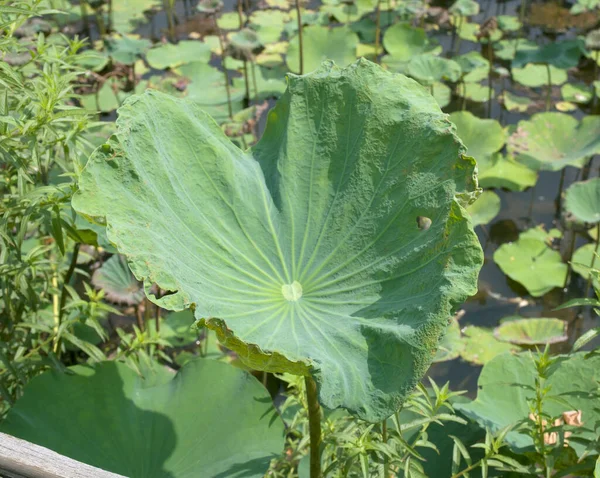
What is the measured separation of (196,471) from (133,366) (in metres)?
0.47

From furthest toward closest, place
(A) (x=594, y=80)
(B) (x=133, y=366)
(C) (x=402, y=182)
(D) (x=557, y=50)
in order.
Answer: (A) (x=594, y=80) < (D) (x=557, y=50) < (B) (x=133, y=366) < (C) (x=402, y=182)

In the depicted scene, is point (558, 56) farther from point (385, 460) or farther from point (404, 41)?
point (385, 460)

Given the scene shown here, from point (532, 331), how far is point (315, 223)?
5.76 ft

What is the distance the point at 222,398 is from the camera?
2.26m

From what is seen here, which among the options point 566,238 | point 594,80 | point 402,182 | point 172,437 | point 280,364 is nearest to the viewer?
point 280,364

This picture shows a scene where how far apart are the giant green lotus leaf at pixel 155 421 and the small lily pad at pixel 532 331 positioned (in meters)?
1.59

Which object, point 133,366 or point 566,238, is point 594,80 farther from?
point 133,366

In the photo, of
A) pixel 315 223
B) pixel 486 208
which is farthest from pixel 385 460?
pixel 486 208

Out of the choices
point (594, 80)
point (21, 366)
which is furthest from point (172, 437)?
point (594, 80)

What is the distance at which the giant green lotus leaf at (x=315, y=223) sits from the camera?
167cm

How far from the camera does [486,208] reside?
3924 mm

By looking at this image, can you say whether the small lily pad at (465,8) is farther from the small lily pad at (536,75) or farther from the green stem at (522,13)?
the green stem at (522,13)

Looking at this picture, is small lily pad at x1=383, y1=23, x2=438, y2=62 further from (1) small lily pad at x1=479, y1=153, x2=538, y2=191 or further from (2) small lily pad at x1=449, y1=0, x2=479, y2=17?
(1) small lily pad at x1=479, y1=153, x2=538, y2=191

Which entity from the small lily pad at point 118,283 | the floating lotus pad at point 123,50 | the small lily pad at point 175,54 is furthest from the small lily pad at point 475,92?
the small lily pad at point 118,283
